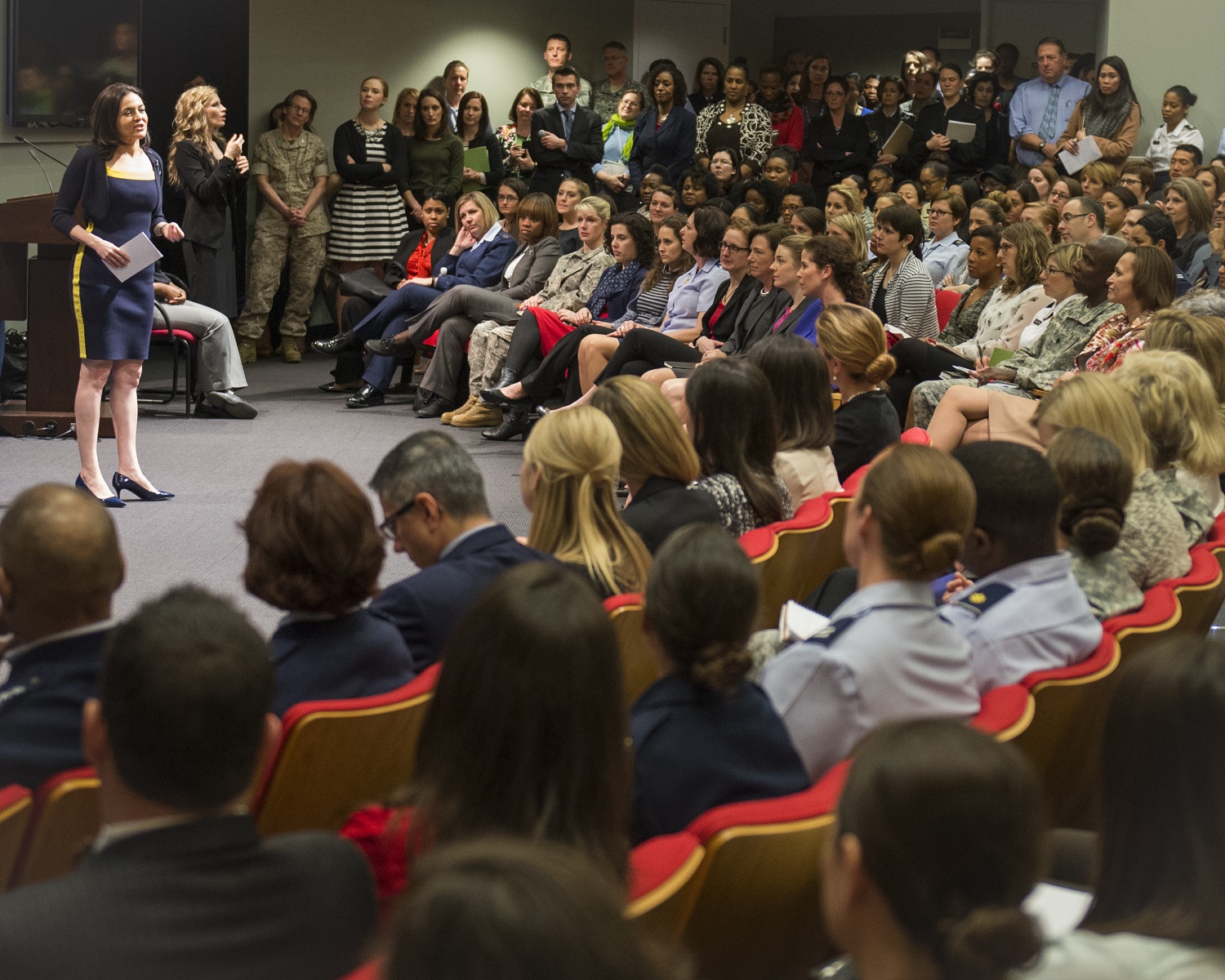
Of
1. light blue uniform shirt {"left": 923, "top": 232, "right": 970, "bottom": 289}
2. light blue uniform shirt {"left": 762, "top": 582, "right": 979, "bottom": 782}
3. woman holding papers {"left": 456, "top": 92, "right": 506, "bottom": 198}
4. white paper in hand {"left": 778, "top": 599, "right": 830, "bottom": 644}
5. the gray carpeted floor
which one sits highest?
woman holding papers {"left": 456, "top": 92, "right": 506, "bottom": 198}

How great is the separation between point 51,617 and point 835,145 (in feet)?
31.8

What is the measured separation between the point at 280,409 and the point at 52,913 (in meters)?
6.75

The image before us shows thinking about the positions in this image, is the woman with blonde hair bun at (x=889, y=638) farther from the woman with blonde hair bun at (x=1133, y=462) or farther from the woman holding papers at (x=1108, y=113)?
the woman holding papers at (x=1108, y=113)

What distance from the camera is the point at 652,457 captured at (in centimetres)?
304

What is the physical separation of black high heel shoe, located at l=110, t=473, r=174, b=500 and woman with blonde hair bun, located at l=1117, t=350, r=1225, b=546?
12.5ft

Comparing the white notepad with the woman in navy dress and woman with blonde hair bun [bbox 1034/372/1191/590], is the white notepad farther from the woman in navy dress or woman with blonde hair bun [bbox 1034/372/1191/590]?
woman with blonde hair bun [bbox 1034/372/1191/590]

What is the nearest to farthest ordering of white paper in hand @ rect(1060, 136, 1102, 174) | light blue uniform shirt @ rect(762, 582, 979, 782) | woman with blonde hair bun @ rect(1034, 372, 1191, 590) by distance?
light blue uniform shirt @ rect(762, 582, 979, 782), woman with blonde hair bun @ rect(1034, 372, 1191, 590), white paper in hand @ rect(1060, 136, 1102, 174)

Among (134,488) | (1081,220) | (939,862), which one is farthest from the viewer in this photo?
(1081,220)

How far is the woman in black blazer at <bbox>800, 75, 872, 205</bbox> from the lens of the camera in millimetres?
10766

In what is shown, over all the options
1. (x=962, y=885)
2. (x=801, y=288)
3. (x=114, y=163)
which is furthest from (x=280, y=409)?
(x=962, y=885)

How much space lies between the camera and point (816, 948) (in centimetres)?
169

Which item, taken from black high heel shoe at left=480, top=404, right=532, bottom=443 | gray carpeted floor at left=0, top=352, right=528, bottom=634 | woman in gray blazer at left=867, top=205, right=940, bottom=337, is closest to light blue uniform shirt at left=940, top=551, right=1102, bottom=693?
gray carpeted floor at left=0, top=352, right=528, bottom=634

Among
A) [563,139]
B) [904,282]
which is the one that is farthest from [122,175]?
[563,139]

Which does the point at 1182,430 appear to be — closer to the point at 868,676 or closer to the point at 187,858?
the point at 868,676
